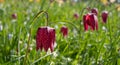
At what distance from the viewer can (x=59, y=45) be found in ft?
10.1

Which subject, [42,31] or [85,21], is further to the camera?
[85,21]

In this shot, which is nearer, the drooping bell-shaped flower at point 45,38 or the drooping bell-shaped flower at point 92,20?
the drooping bell-shaped flower at point 45,38

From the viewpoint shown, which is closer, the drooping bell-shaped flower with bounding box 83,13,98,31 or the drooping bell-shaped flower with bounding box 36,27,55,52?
the drooping bell-shaped flower with bounding box 36,27,55,52

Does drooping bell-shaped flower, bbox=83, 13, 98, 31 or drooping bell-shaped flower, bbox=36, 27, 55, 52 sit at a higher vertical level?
drooping bell-shaped flower, bbox=83, 13, 98, 31

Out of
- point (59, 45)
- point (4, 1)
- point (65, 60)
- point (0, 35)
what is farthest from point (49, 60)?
point (4, 1)

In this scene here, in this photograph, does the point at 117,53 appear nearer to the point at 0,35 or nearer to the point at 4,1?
the point at 0,35

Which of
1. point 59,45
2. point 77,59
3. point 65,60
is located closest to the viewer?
point 65,60

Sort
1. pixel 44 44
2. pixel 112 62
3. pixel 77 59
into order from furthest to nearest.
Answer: pixel 77 59 → pixel 112 62 → pixel 44 44

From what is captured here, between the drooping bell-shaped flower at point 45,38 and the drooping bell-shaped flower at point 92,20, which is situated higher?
the drooping bell-shaped flower at point 92,20

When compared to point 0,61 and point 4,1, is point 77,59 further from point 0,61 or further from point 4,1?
point 4,1

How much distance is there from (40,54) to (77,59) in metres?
0.32

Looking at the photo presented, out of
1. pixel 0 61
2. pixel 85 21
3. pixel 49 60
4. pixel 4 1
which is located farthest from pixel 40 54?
pixel 4 1

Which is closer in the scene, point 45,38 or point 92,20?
point 45,38

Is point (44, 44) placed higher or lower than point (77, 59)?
higher
